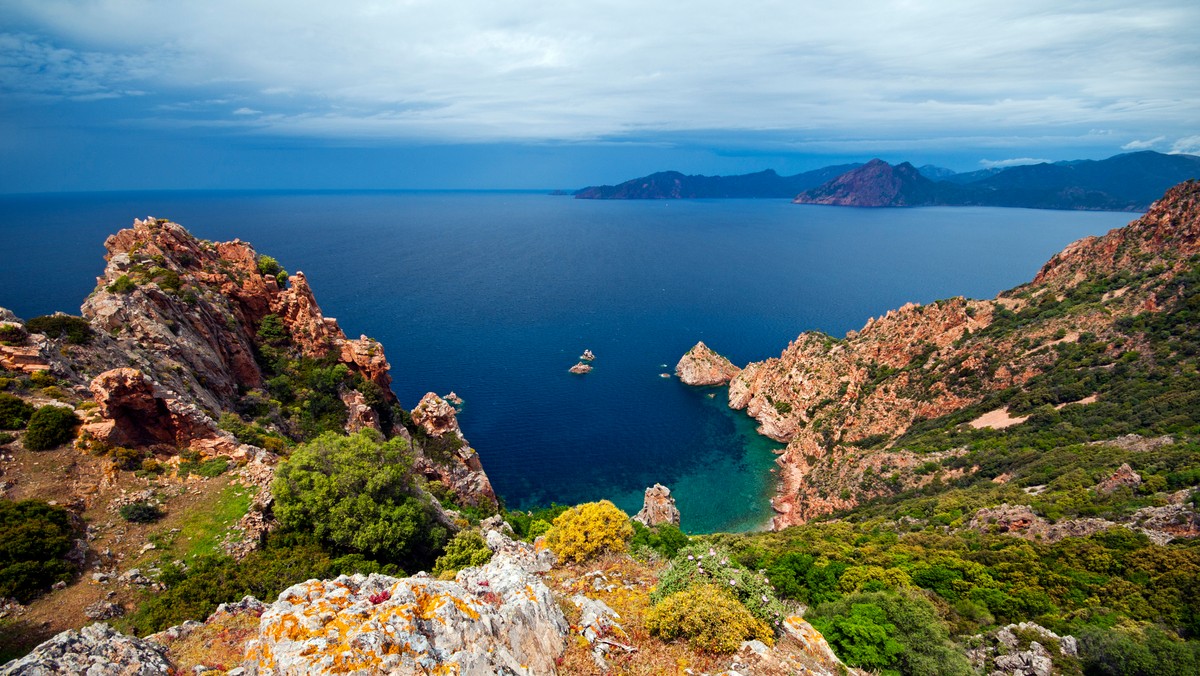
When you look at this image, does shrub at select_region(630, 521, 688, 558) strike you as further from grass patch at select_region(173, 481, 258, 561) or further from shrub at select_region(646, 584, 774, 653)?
grass patch at select_region(173, 481, 258, 561)

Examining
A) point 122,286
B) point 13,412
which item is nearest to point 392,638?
point 13,412

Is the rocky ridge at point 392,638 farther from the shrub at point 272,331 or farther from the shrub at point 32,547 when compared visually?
the shrub at point 272,331

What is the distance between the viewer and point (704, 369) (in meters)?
106

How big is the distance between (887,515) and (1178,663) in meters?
27.6

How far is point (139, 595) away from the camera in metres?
20.8

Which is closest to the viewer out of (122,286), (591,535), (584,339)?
(591,535)

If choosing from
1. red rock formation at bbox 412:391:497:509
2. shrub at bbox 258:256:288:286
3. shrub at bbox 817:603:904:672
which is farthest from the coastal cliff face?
shrub at bbox 258:256:288:286

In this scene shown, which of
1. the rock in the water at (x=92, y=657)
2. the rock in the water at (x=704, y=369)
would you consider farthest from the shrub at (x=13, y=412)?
the rock in the water at (x=704, y=369)

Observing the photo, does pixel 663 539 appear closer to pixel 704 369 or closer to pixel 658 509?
pixel 658 509

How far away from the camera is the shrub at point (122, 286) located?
37031mm

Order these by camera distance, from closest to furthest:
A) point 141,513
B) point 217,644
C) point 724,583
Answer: point 217,644, point 724,583, point 141,513

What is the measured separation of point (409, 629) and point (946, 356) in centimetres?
8014

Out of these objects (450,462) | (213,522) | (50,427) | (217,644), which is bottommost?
(450,462)

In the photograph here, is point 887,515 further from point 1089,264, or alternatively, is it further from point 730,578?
point 1089,264
